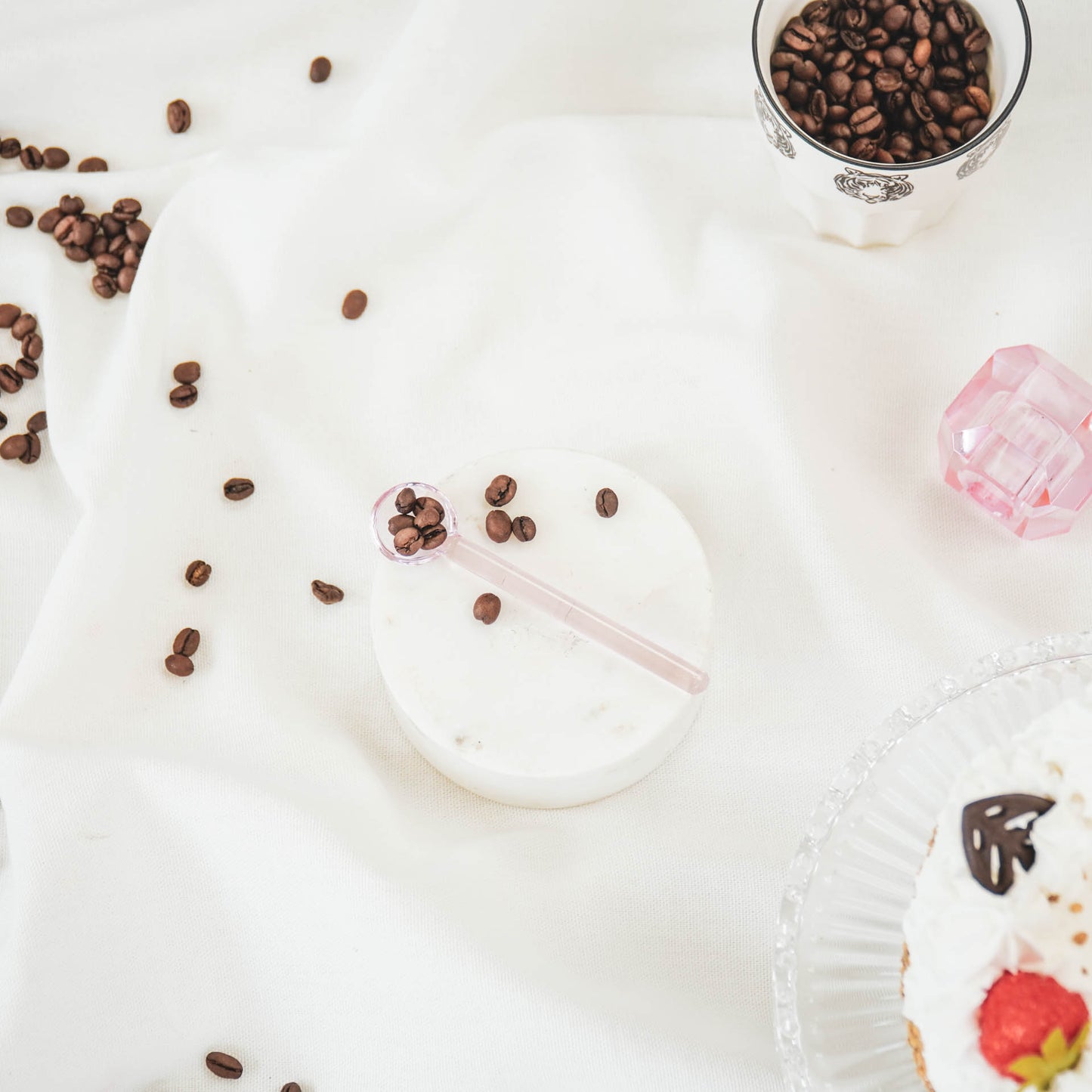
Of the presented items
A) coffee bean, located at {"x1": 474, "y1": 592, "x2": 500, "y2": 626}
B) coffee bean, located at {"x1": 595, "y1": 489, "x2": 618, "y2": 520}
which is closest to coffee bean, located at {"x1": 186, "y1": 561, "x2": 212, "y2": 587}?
coffee bean, located at {"x1": 474, "y1": 592, "x2": 500, "y2": 626}

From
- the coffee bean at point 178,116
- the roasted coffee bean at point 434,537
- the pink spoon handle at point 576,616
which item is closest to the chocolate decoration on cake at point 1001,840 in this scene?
the pink spoon handle at point 576,616

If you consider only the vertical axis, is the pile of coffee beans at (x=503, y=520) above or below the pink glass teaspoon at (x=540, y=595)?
above

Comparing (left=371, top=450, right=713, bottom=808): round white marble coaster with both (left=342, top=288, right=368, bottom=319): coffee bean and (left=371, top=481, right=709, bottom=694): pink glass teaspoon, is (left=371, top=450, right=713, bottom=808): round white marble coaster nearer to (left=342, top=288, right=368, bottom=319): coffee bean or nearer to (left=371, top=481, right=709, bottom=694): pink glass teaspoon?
(left=371, top=481, right=709, bottom=694): pink glass teaspoon

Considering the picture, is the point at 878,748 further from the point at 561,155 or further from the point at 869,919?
the point at 561,155

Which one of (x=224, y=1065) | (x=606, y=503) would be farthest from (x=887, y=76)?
(x=224, y=1065)

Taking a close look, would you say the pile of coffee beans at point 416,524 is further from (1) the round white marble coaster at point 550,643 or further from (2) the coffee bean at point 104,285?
(2) the coffee bean at point 104,285

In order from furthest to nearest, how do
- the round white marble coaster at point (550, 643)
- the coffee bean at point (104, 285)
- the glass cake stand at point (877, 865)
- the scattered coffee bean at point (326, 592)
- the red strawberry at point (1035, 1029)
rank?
the coffee bean at point (104, 285), the scattered coffee bean at point (326, 592), the round white marble coaster at point (550, 643), the glass cake stand at point (877, 865), the red strawberry at point (1035, 1029)

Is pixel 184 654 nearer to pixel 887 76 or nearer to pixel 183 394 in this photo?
pixel 183 394
